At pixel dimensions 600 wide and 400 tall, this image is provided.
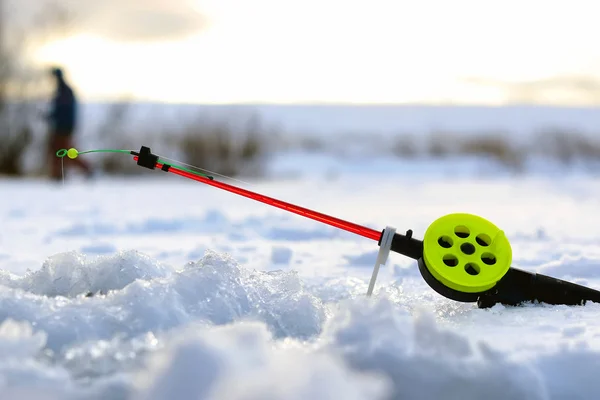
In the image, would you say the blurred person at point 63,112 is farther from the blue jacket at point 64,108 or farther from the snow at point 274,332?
the snow at point 274,332

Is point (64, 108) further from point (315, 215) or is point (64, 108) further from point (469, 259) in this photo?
point (469, 259)

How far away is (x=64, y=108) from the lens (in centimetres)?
1094

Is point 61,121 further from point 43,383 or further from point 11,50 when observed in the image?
point 43,383

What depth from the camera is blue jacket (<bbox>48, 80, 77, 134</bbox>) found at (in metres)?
10.9

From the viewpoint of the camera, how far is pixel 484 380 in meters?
1.80

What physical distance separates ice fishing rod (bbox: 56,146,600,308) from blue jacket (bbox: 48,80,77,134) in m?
8.88

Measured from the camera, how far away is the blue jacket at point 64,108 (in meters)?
10.9

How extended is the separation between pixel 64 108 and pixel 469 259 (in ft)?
31.5

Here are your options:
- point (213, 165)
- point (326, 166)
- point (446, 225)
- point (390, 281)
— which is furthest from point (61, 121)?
point (446, 225)

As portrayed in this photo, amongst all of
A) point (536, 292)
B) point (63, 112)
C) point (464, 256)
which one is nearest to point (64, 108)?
point (63, 112)

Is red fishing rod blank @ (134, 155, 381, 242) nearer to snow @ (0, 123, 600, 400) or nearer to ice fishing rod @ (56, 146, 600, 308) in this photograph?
ice fishing rod @ (56, 146, 600, 308)

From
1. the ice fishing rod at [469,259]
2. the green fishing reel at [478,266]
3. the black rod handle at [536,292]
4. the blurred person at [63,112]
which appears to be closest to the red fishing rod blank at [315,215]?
the ice fishing rod at [469,259]

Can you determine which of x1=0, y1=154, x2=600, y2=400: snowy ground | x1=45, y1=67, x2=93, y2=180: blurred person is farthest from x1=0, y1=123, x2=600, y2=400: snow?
x1=45, y1=67, x2=93, y2=180: blurred person

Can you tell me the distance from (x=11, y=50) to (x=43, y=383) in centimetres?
1193
